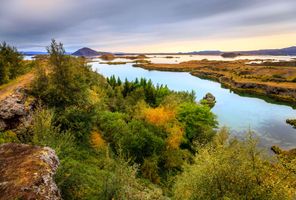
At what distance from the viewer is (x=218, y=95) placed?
116938mm

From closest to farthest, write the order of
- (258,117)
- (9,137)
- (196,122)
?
(9,137) < (196,122) < (258,117)

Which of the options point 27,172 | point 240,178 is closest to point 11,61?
point 27,172

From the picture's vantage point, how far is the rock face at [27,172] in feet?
42.8

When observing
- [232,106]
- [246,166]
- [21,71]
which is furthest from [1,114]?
[232,106]

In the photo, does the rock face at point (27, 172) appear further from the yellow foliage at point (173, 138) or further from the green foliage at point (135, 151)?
the yellow foliage at point (173, 138)

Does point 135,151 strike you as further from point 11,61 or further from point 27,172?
point 27,172

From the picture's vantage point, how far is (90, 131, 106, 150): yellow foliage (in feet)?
123

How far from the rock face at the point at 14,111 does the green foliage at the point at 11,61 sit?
9.28 metres

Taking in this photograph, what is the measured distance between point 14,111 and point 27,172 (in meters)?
16.6

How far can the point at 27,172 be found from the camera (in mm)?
14492

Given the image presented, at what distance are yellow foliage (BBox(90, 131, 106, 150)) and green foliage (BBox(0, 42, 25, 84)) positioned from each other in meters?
14.2

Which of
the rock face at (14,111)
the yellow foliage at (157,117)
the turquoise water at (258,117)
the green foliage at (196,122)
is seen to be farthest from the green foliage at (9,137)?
the turquoise water at (258,117)

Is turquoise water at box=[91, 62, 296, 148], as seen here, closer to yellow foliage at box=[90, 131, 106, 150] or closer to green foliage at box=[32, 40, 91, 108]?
yellow foliage at box=[90, 131, 106, 150]

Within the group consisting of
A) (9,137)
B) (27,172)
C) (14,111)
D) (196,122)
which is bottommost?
(196,122)
